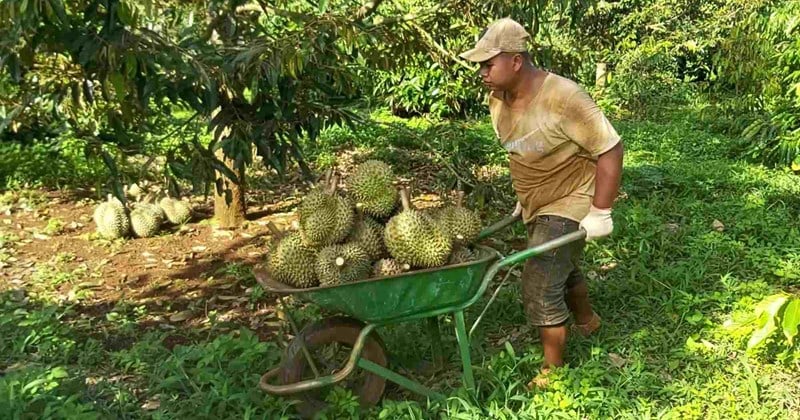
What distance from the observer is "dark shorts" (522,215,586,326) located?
313 centimetres

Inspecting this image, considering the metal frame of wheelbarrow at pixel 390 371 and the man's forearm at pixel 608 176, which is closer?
the metal frame of wheelbarrow at pixel 390 371

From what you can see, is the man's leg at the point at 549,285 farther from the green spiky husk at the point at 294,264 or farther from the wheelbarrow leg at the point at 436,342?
the green spiky husk at the point at 294,264

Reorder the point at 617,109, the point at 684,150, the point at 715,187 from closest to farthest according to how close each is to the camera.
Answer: the point at 715,187, the point at 684,150, the point at 617,109

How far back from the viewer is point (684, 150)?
789cm

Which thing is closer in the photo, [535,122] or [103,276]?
[535,122]

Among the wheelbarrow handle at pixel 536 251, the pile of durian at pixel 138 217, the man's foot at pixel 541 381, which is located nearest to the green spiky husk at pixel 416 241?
the wheelbarrow handle at pixel 536 251

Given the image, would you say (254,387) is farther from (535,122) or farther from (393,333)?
(535,122)

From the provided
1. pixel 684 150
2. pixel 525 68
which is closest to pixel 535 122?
pixel 525 68

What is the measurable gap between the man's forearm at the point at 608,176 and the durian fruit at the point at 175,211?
3578mm

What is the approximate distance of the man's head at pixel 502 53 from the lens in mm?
2854

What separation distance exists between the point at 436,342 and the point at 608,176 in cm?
108

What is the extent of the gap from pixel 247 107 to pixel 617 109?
8239 millimetres

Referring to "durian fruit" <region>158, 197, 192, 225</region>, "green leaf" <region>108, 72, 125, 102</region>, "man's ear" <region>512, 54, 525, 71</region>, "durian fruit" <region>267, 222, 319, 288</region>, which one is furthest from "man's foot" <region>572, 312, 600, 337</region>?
"durian fruit" <region>158, 197, 192, 225</region>

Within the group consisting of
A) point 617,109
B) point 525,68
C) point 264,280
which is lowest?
point 617,109
